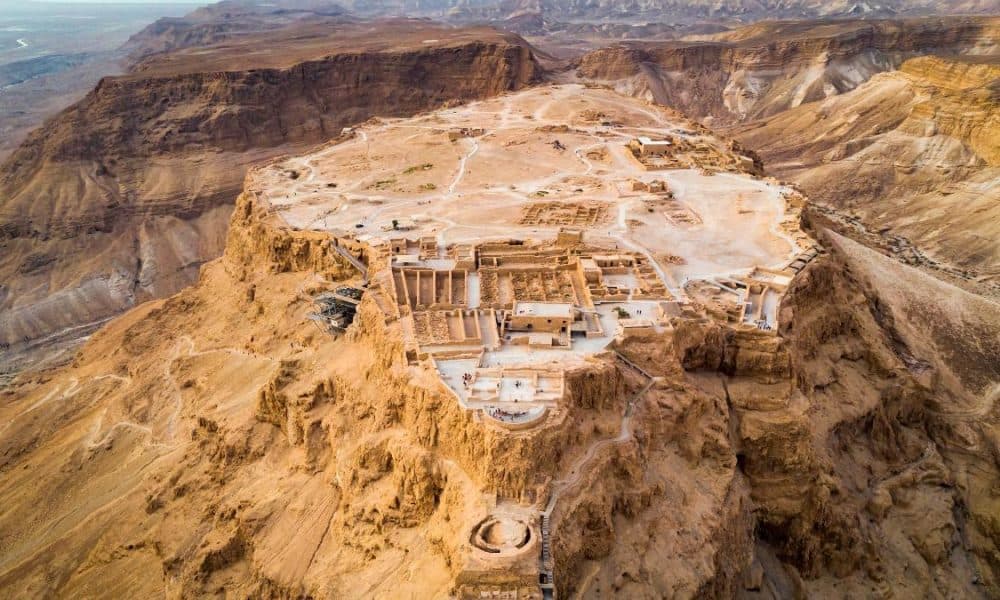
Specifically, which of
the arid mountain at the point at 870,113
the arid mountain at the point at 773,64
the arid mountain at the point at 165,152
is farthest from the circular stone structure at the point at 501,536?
the arid mountain at the point at 773,64

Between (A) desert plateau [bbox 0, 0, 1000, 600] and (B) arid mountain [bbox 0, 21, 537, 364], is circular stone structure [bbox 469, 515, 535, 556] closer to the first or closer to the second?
(A) desert plateau [bbox 0, 0, 1000, 600]

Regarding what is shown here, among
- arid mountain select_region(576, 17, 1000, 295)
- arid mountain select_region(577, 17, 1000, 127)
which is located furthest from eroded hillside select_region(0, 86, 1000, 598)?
arid mountain select_region(577, 17, 1000, 127)

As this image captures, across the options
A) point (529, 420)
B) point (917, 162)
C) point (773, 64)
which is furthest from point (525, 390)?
point (773, 64)

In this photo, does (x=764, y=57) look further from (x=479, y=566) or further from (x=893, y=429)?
(x=479, y=566)

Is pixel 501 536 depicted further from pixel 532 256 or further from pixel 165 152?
pixel 165 152

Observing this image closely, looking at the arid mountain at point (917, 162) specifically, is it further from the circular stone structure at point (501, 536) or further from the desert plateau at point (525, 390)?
the circular stone structure at point (501, 536)
